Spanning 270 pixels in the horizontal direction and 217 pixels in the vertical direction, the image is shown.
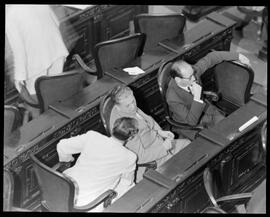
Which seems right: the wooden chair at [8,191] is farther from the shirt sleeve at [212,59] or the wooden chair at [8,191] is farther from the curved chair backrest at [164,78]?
the shirt sleeve at [212,59]

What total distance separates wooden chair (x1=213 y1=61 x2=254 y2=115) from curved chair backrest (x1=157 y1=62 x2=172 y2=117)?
536 millimetres

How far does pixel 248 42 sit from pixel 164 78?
2.24 m

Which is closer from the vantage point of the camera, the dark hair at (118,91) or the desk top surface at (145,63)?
the dark hair at (118,91)

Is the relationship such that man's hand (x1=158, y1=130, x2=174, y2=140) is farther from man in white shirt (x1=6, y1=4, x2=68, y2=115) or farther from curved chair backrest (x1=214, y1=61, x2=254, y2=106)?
man in white shirt (x1=6, y1=4, x2=68, y2=115)

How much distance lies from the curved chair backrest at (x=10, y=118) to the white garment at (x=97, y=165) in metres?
0.50

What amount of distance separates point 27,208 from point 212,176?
Answer: 1.41 metres

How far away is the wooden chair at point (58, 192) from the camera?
18.5 ft

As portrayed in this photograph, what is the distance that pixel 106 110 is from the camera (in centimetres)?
632

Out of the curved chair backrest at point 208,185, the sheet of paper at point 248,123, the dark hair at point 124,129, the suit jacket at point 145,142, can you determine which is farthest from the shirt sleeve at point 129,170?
the sheet of paper at point 248,123

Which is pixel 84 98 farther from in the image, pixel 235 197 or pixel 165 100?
pixel 235 197

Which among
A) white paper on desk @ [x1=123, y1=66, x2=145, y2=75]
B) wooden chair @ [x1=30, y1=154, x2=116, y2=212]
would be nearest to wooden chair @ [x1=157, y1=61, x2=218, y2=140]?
white paper on desk @ [x1=123, y1=66, x2=145, y2=75]

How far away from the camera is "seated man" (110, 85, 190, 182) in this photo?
6262mm

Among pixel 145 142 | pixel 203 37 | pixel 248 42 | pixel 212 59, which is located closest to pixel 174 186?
pixel 145 142
